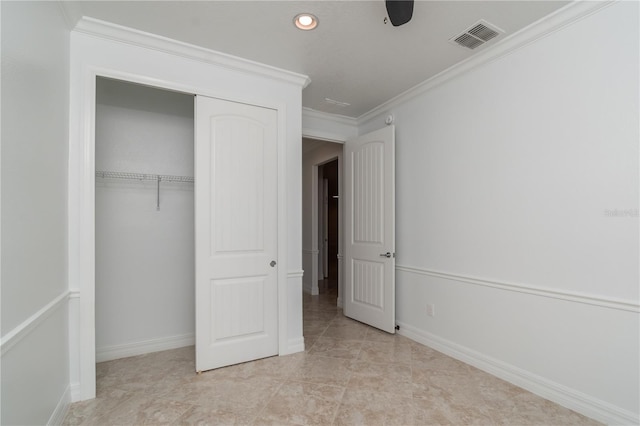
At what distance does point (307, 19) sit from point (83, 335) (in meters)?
2.73

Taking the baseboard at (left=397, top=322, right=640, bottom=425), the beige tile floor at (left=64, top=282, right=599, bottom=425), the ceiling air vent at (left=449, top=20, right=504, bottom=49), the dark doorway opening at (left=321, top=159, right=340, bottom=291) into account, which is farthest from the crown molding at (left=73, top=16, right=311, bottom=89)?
the dark doorway opening at (left=321, top=159, right=340, bottom=291)

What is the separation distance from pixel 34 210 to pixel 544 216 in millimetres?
3161

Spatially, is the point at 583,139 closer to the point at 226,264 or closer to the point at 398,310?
the point at 398,310

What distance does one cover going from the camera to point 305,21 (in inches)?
89.0

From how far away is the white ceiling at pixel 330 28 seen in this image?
2.10 m

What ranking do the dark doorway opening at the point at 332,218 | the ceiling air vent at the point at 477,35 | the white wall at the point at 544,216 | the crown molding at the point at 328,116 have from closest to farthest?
the white wall at the point at 544,216 < the ceiling air vent at the point at 477,35 < the crown molding at the point at 328,116 < the dark doorway opening at the point at 332,218


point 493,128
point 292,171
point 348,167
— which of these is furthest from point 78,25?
point 493,128

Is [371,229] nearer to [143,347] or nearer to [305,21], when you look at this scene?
[305,21]

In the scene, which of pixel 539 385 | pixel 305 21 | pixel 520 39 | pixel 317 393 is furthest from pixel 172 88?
pixel 539 385

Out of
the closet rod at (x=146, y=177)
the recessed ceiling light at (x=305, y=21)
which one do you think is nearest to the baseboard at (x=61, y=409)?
the closet rod at (x=146, y=177)

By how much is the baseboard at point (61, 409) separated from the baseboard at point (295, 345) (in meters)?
1.63

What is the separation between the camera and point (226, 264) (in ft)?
9.05

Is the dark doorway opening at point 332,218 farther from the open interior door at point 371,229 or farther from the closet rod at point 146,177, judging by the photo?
the closet rod at point 146,177

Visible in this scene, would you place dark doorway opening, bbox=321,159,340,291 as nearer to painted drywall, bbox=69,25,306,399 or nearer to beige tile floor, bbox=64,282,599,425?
painted drywall, bbox=69,25,306,399
